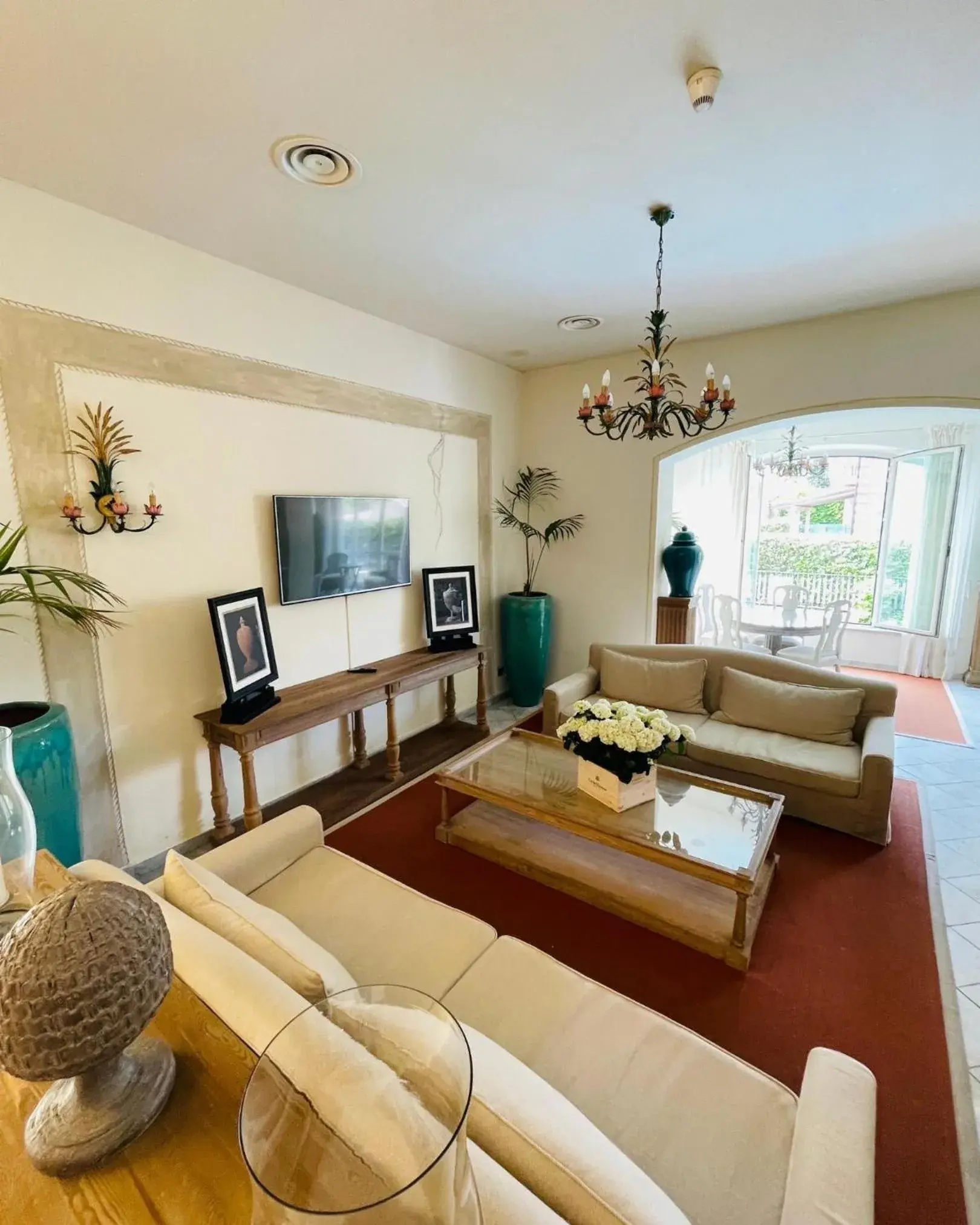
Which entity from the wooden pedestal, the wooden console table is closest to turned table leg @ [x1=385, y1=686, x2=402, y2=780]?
the wooden console table

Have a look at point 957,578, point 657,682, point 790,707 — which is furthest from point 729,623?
point 957,578

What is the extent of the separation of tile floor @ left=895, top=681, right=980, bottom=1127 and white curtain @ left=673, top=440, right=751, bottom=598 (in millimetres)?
2726

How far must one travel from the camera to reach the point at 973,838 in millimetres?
2816

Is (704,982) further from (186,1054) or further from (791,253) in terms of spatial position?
(791,253)

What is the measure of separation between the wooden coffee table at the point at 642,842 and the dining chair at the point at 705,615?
3075 millimetres

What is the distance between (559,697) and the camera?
353 cm

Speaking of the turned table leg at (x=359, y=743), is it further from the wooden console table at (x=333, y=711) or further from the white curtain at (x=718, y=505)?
the white curtain at (x=718, y=505)

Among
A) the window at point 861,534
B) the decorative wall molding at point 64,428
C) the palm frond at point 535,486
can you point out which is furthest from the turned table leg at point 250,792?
the window at point 861,534

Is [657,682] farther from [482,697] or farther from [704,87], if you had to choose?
[704,87]

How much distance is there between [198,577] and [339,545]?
85cm

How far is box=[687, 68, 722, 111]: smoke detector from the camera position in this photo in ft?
5.23

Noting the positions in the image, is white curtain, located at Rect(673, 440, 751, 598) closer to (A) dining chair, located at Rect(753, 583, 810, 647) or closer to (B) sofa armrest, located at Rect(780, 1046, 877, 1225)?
(A) dining chair, located at Rect(753, 583, 810, 647)

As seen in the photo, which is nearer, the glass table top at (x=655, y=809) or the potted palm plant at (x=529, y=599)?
the glass table top at (x=655, y=809)

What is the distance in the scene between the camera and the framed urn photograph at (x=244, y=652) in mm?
2672
